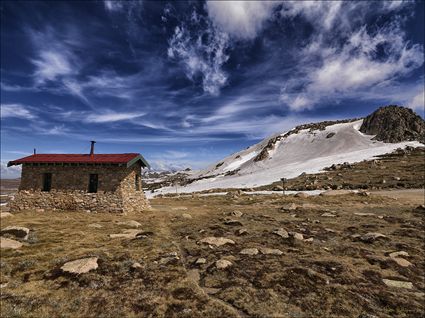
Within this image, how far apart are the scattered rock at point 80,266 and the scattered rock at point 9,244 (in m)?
5.18

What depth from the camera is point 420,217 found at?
2769 cm

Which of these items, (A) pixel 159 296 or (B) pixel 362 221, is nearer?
(A) pixel 159 296

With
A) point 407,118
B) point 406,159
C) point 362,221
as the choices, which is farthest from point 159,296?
point 407,118

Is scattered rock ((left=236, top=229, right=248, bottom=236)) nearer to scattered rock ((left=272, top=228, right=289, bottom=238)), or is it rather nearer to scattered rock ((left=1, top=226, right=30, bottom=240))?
scattered rock ((left=272, top=228, right=289, bottom=238))

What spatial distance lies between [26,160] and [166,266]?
24.5m

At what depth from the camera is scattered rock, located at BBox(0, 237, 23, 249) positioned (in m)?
16.4

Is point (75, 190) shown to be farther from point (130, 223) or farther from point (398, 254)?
point (398, 254)

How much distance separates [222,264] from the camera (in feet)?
47.5

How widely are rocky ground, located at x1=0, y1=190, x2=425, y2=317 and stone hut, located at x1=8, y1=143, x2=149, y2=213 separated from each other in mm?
4670

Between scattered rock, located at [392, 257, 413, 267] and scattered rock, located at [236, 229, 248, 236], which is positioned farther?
scattered rock, located at [236, 229, 248, 236]

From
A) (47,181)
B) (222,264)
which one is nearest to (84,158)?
(47,181)

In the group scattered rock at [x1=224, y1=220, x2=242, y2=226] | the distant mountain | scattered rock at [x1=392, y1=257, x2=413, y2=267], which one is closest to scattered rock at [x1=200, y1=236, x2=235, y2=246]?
scattered rock at [x1=224, y1=220, x2=242, y2=226]

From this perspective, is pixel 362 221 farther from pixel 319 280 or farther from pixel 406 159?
pixel 406 159

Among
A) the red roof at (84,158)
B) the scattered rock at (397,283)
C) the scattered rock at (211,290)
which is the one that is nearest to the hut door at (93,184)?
the red roof at (84,158)
